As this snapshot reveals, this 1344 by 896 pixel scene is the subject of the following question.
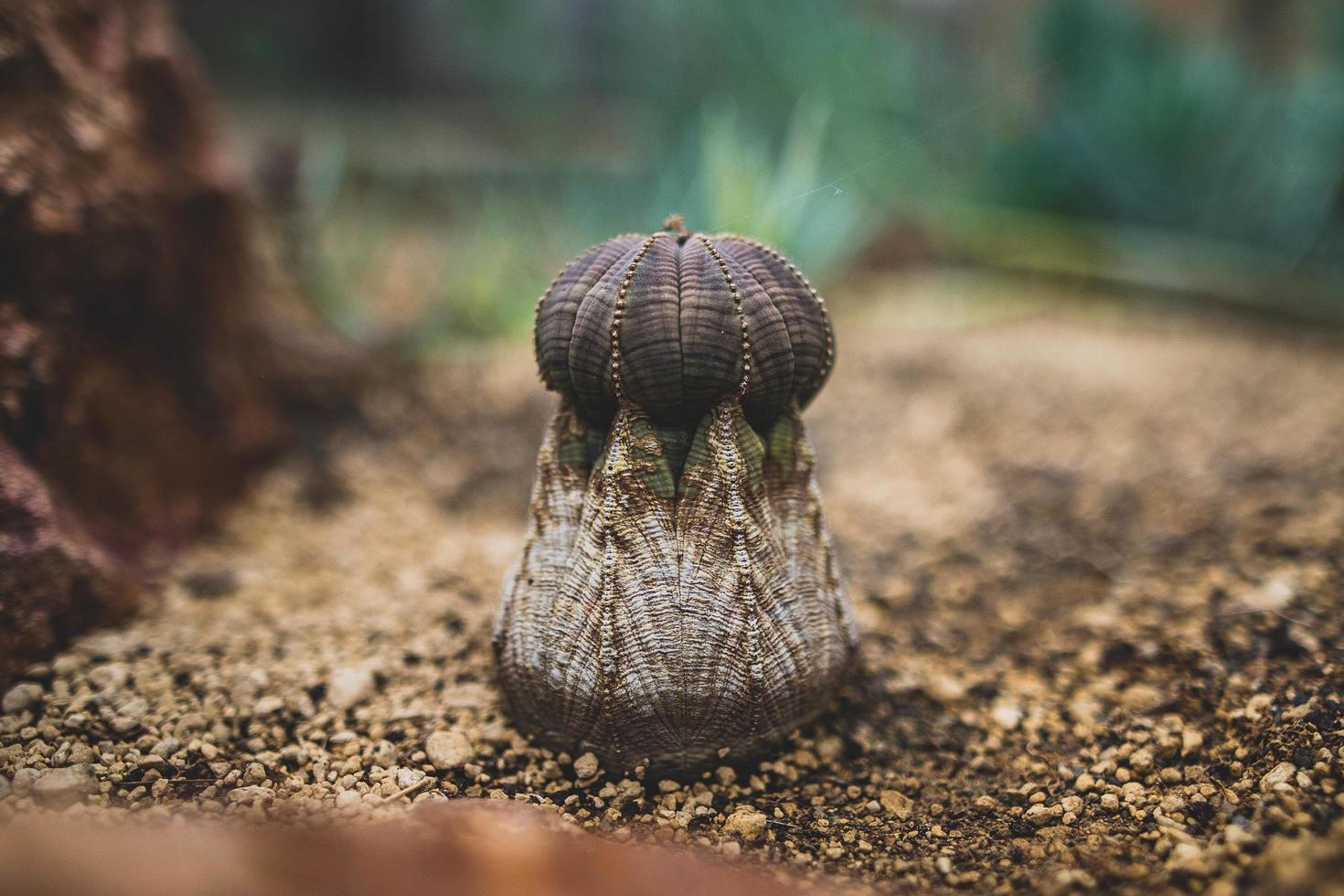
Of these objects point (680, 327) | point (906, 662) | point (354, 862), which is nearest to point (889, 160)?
point (906, 662)

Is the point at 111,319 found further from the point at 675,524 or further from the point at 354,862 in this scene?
the point at 354,862

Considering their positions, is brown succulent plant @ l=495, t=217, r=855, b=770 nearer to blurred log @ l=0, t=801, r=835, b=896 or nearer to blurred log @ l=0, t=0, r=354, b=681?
blurred log @ l=0, t=801, r=835, b=896

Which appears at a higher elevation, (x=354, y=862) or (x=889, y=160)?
(x=889, y=160)

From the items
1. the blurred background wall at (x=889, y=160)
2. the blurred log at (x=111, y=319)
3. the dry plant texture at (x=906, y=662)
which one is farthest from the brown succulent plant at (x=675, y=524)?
the blurred background wall at (x=889, y=160)

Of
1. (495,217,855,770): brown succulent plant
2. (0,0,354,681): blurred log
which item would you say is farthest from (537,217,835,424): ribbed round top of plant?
(0,0,354,681): blurred log

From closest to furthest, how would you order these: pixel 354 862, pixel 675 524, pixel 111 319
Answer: pixel 354 862 → pixel 675 524 → pixel 111 319

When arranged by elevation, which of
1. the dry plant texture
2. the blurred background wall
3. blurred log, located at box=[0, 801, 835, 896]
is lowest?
blurred log, located at box=[0, 801, 835, 896]
